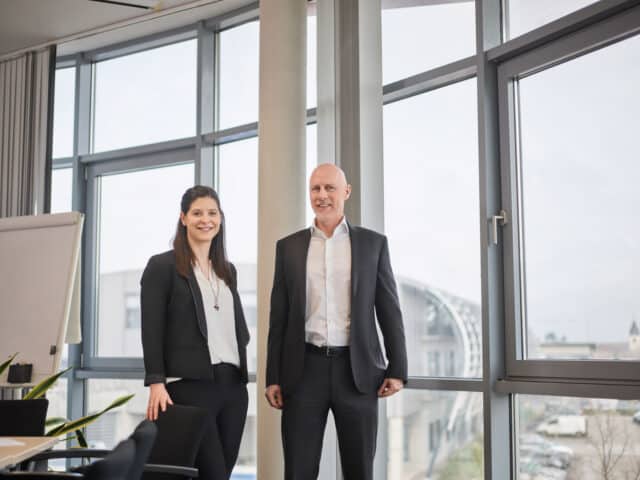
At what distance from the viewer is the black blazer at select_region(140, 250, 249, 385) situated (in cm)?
347

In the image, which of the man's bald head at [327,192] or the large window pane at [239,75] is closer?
the man's bald head at [327,192]

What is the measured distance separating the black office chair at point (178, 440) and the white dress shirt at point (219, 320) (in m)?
0.71

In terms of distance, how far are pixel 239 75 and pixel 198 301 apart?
9.18 ft

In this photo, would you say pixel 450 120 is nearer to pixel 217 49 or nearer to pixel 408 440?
pixel 408 440

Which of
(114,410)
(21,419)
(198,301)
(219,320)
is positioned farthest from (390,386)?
(114,410)

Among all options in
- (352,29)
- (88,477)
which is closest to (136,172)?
(352,29)

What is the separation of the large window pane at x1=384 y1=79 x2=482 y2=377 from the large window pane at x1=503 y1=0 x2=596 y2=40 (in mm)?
376

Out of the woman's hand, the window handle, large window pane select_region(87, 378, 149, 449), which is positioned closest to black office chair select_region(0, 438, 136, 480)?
the woman's hand

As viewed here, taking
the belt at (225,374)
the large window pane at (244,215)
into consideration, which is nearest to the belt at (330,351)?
the belt at (225,374)

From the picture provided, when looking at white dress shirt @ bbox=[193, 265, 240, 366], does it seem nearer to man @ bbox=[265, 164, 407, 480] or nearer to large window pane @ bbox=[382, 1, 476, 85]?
man @ bbox=[265, 164, 407, 480]

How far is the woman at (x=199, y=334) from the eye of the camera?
11.3ft

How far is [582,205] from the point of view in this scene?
3.77 meters

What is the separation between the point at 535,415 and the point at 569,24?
1.78 metres

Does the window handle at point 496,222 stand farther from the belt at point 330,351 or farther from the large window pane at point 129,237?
the large window pane at point 129,237
